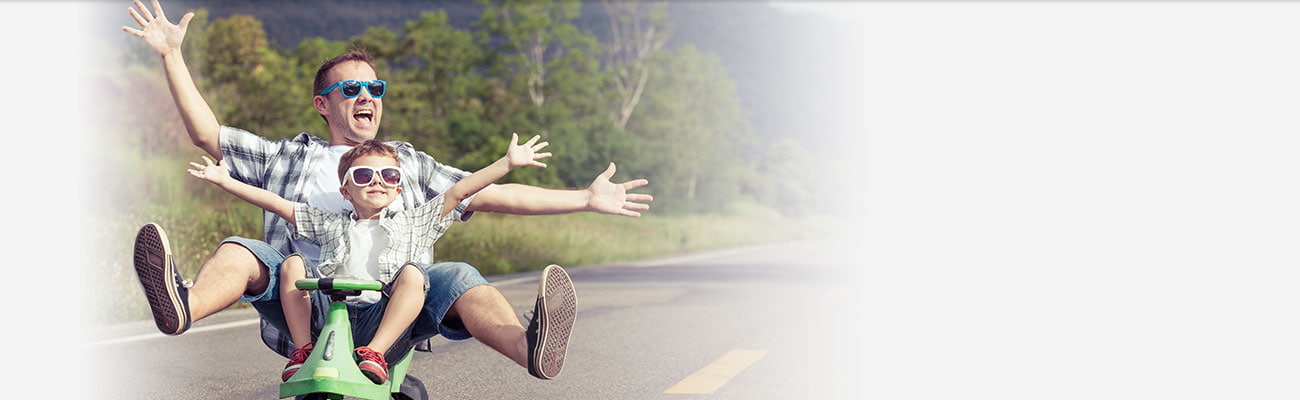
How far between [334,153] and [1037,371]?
3.65m

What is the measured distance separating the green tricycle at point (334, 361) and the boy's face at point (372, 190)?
305 millimetres

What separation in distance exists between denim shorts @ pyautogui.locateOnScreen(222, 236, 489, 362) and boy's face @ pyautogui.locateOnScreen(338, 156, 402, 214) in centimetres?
19

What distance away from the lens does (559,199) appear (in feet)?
13.5

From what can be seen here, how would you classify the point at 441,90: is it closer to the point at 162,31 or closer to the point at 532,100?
the point at 532,100

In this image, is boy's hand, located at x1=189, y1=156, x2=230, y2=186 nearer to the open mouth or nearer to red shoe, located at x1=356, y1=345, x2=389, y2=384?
the open mouth

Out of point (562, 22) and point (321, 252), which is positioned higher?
point (562, 22)

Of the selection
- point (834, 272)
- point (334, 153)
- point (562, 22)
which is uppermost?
point (562, 22)

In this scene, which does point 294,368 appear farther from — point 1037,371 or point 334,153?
point 1037,371

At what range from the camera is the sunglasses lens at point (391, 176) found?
12.4 ft

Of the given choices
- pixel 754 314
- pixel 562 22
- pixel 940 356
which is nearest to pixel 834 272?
pixel 754 314

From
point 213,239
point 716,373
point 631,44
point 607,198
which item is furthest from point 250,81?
point 607,198

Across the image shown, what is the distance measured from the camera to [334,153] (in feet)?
13.8

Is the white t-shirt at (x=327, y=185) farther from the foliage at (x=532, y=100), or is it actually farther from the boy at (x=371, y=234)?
the foliage at (x=532, y=100)

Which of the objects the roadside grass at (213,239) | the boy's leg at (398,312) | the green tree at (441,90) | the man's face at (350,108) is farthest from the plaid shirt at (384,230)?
the green tree at (441,90)
